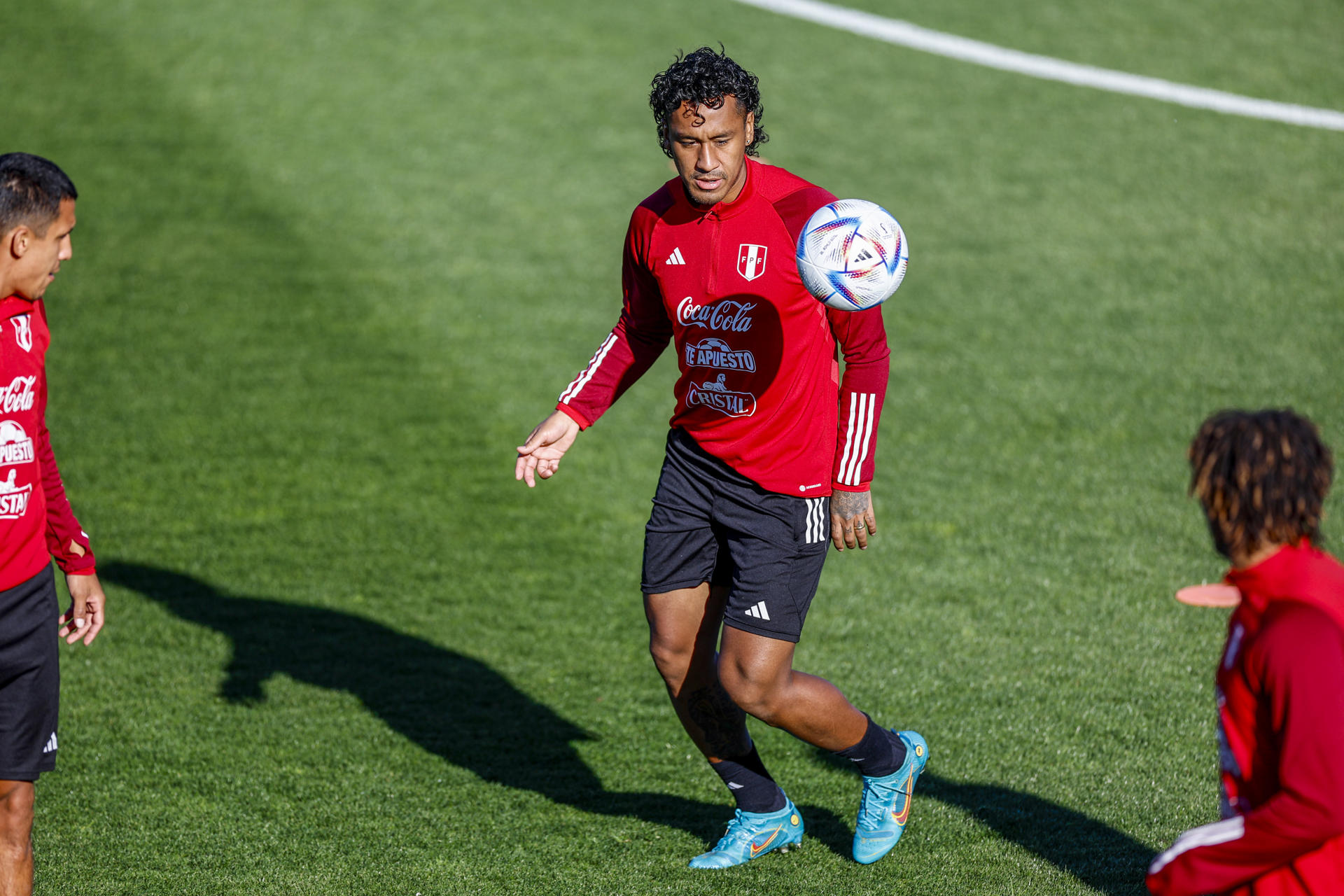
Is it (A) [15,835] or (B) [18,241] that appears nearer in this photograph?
(B) [18,241]

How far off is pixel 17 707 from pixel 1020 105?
38.9ft

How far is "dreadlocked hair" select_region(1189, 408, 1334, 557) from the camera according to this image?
2447 mm

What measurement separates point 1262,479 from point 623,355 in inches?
94.9

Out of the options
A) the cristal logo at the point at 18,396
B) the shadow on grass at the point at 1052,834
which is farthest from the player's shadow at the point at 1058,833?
the cristal logo at the point at 18,396

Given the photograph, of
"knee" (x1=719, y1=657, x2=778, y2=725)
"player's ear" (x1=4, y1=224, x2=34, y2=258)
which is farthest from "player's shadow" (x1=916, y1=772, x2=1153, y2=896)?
"player's ear" (x1=4, y1=224, x2=34, y2=258)

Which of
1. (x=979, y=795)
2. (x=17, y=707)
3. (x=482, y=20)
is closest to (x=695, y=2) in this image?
(x=482, y=20)

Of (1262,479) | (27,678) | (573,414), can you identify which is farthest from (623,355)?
(1262,479)

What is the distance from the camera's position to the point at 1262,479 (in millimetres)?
2449

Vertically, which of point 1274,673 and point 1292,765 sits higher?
point 1274,673

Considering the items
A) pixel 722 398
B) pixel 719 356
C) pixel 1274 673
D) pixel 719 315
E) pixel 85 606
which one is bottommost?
pixel 85 606

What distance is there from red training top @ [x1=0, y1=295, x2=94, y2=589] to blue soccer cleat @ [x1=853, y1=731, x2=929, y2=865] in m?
2.70

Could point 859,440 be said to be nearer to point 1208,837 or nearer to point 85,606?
point 1208,837

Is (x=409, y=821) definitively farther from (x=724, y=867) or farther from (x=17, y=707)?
(x=17, y=707)

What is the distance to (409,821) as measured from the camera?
15.7ft
